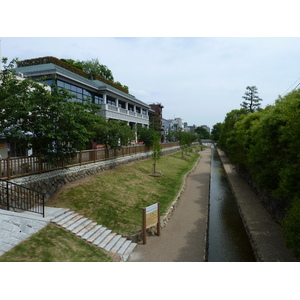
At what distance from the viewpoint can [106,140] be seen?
771 inches

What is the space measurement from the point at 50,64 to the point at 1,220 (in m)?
21.6

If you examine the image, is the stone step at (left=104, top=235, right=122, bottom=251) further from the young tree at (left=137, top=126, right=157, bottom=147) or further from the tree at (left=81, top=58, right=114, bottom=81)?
the tree at (left=81, top=58, right=114, bottom=81)

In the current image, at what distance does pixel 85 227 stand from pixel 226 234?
25.3ft

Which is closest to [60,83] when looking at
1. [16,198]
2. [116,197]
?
[116,197]

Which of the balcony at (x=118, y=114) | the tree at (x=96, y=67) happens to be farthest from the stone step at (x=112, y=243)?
the tree at (x=96, y=67)

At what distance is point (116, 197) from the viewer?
13750 mm

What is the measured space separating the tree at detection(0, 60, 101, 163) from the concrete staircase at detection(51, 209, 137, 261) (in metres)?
4.01

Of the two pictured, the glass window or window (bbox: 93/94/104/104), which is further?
window (bbox: 93/94/104/104)

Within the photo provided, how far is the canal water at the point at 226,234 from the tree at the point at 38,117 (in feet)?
30.9

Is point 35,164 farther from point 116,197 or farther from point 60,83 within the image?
point 60,83

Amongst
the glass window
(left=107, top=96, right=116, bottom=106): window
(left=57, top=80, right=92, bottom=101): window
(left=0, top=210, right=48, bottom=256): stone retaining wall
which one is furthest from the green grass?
(left=107, top=96, right=116, bottom=106): window

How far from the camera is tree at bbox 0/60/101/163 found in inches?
436

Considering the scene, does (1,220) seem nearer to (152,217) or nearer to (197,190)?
(152,217)
